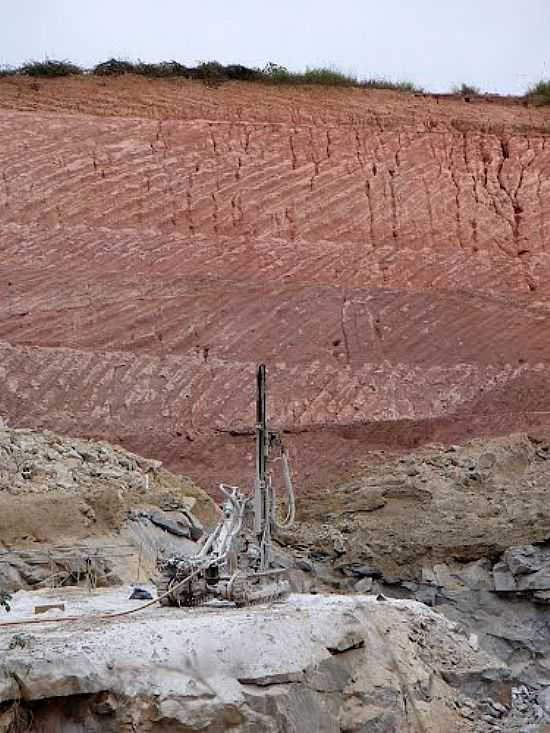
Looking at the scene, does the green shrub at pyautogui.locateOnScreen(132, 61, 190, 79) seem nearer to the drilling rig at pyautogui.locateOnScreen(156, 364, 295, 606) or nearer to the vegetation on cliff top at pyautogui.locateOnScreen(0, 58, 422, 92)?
the vegetation on cliff top at pyautogui.locateOnScreen(0, 58, 422, 92)

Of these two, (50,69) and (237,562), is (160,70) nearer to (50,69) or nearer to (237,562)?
(50,69)

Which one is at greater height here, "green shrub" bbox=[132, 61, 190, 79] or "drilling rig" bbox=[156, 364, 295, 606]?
"green shrub" bbox=[132, 61, 190, 79]

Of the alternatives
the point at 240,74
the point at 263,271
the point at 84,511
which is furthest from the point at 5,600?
the point at 240,74

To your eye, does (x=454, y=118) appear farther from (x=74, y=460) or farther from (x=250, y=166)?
(x=74, y=460)

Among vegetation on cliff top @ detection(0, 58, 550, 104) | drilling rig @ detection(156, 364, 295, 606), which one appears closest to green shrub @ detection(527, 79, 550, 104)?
vegetation on cliff top @ detection(0, 58, 550, 104)

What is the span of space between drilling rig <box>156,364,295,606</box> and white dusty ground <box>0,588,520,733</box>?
0.38 meters

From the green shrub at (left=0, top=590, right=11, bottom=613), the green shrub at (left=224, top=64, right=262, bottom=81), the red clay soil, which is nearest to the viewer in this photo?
the green shrub at (left=0, top=590, right=11, bottom=613)

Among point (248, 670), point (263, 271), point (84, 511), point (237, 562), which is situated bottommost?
point (84, 511)

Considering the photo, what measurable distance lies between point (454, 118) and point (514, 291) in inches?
194

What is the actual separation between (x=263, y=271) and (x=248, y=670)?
52.0ft

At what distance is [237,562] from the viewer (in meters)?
14.5

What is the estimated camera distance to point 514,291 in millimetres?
27531

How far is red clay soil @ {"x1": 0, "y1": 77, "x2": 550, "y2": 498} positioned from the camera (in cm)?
2441

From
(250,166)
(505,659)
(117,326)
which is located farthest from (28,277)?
(505,659)
